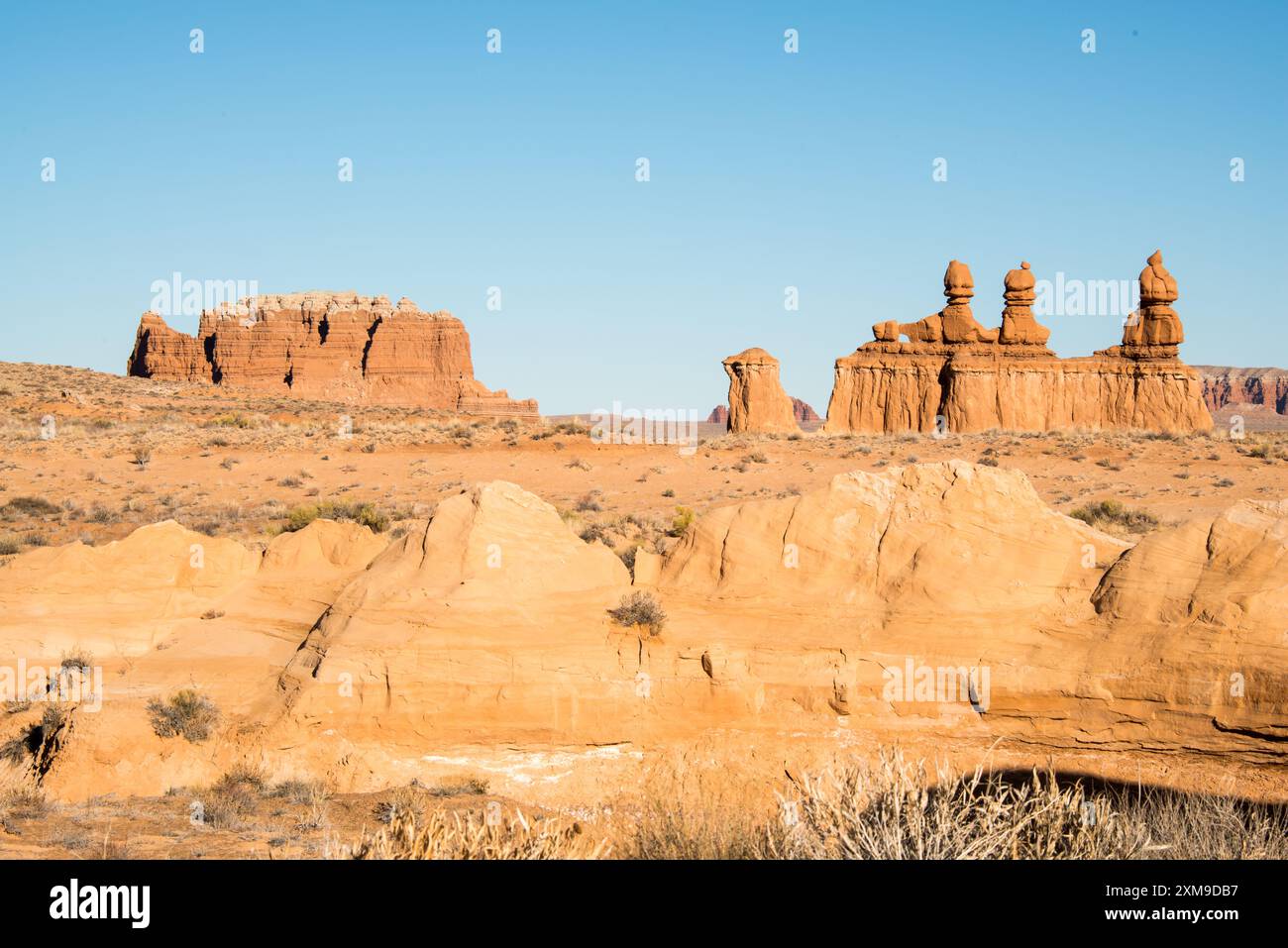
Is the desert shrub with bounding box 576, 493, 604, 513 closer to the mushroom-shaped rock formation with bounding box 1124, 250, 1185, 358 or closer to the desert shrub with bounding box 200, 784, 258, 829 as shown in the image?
the desert shrub with bounding box 200, 784, 258, 829

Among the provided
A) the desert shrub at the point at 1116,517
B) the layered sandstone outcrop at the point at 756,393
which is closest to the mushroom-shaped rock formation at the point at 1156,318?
the layered sandstone outcrop at the point at 756,393

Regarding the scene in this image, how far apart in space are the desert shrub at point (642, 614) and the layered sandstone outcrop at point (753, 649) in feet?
0.44

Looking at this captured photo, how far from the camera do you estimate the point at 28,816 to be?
7930 mm

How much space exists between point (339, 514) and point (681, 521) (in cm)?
741

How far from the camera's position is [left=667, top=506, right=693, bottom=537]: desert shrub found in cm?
2170

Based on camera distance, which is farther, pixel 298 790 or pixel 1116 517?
pixel 1116 517

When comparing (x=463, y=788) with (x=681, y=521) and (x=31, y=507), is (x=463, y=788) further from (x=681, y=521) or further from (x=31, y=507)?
(x=31, y=507)

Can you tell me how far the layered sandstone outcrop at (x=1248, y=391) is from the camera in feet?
489

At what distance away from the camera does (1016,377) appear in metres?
48.2

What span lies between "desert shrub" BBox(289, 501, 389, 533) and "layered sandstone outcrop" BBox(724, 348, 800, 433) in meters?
25.2

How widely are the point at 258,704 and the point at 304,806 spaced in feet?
6.03

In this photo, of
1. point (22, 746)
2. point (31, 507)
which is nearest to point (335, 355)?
point (31, 507)
